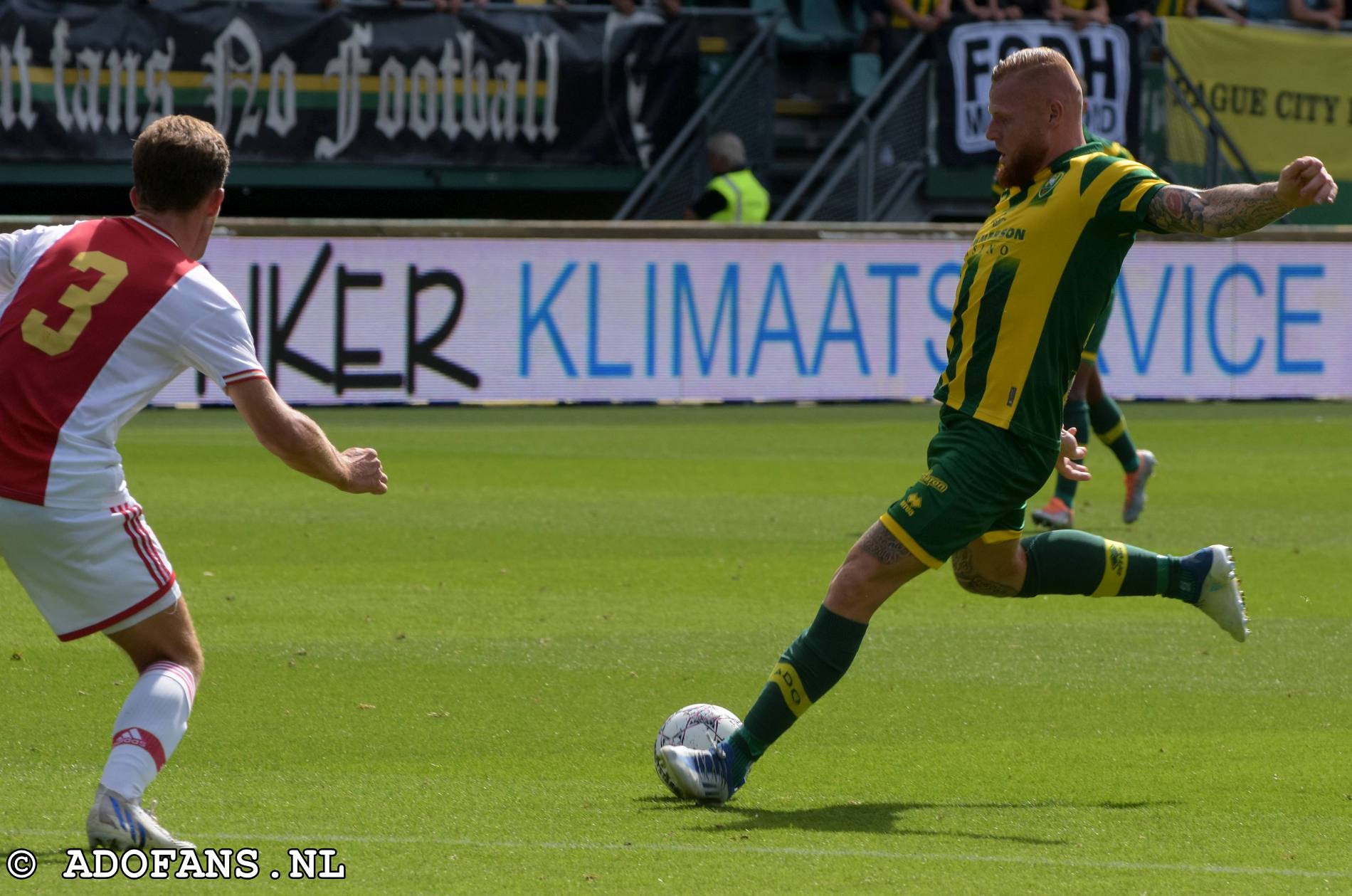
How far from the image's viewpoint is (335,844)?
4.71 metres

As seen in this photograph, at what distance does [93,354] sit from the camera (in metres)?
4.43

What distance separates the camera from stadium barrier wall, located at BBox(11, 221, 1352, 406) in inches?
664

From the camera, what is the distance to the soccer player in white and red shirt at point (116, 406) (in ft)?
14.4

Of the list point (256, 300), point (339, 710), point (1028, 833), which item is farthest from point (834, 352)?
point (1028, 833)

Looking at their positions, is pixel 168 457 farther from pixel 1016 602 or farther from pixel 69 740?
pixel 69 740

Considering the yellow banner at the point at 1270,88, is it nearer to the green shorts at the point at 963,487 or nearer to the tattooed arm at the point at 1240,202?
the green shorts at the point at 963,487

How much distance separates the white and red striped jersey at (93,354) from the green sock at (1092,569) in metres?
2.57

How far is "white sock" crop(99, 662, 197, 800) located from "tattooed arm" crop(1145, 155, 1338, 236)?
269 centimetres

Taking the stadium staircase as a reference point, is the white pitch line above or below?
above

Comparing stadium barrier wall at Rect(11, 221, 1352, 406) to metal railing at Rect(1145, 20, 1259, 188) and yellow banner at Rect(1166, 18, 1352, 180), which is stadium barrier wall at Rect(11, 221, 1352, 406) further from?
yellow banner at Rect(1166, 18, 1352, 180)

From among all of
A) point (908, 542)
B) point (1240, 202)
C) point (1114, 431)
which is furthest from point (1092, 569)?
point (1114, 431)

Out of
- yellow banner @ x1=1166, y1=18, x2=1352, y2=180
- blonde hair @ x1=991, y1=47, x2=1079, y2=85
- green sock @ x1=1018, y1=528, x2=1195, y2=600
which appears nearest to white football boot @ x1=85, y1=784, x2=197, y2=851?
green sock @ x1=1018, y1=528, x2=1195, y2=600

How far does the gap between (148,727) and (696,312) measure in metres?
13.6

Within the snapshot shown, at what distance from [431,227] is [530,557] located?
7791 mm
